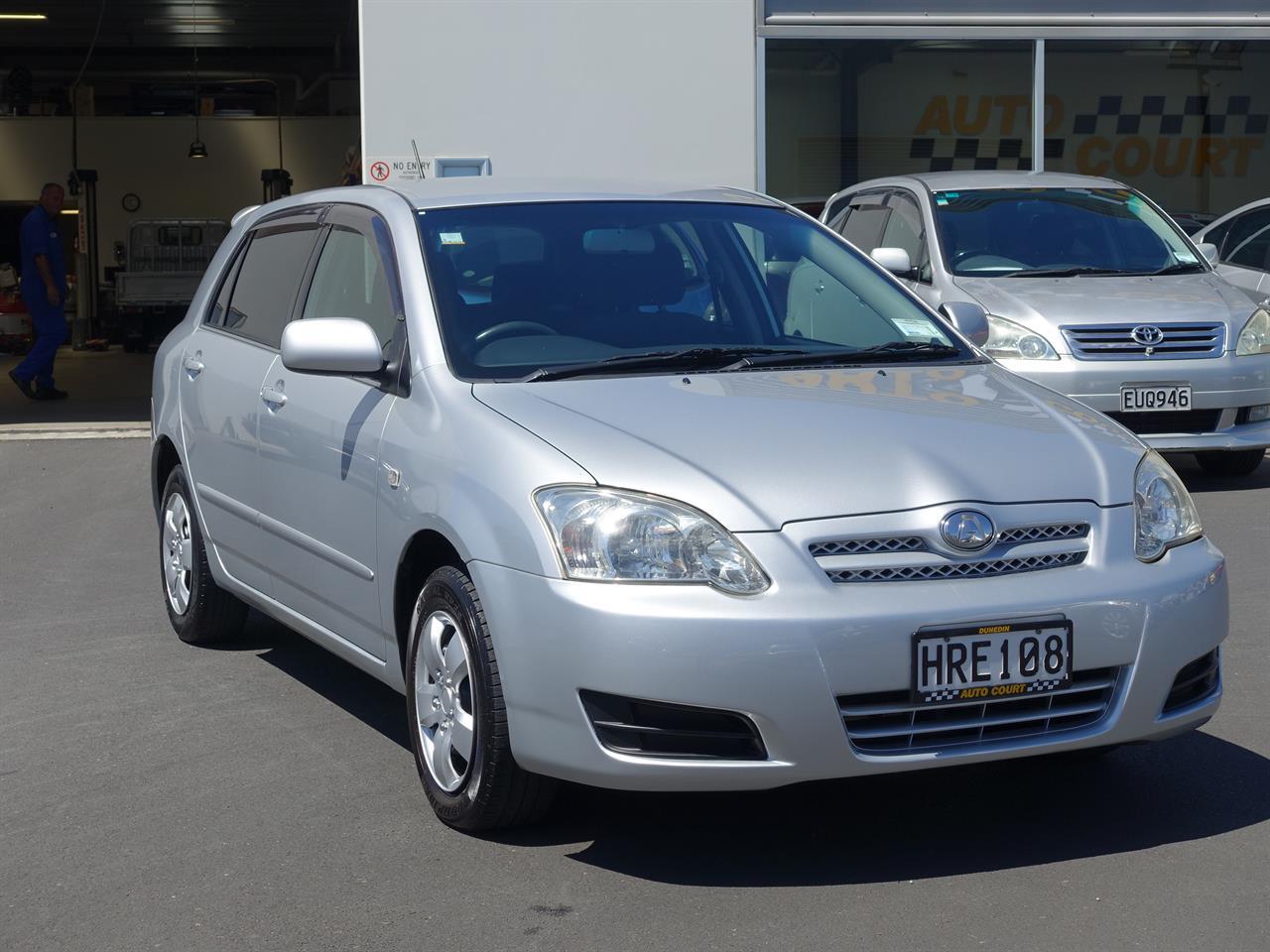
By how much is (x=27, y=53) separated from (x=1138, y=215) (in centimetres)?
2272

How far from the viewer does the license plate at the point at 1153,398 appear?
8.82 metres

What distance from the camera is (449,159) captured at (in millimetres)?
12391

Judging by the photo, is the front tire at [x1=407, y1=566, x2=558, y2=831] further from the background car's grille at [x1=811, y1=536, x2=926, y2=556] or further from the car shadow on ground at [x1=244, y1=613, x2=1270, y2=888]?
the background car's grille at [x1=811, y1=536, x2=926, y2=556]

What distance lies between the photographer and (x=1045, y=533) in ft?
12.2

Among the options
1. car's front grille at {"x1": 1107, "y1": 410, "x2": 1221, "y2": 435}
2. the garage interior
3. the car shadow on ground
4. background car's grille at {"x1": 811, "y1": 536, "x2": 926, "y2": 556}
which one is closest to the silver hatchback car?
background car's grille at {"x1": 811, "y1": 536, "x2": 926, "y2": 556}

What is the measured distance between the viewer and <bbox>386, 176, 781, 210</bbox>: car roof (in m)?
4.93

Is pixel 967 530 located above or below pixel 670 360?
below

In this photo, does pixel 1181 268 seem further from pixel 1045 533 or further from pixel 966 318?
pixel 1045 533

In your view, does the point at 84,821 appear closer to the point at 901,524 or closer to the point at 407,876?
the point at 407,876

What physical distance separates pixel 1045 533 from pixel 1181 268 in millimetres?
6705

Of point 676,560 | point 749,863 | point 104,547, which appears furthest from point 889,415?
point 104,547

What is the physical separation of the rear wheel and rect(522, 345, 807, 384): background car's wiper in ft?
18.7

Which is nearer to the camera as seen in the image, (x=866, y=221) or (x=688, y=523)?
(x=688, y=523)

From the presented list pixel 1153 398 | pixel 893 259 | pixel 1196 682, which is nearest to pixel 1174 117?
pixel 1153 398
